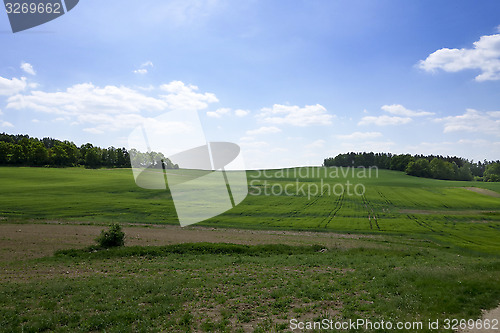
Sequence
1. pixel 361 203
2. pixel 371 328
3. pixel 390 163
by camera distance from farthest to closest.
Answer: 1. pixel 390 163
2. pixel 361 203
3. pixel 371 328

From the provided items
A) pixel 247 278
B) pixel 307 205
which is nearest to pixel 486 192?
pixel 307 205

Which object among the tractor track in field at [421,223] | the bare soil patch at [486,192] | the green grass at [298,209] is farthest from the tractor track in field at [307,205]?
the bare soil patch at [486,192]

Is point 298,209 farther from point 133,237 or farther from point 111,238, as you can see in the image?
point 111,238

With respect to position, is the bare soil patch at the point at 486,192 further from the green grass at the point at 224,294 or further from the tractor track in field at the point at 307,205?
the green grass at the point at 224,294

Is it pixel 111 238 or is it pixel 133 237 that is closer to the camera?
pixel 111 238

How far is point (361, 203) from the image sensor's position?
68.6 metres

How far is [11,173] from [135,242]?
283 ft

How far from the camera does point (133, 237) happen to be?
109ft

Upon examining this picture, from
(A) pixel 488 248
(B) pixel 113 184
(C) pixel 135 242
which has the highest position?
(B) pixel 113 184

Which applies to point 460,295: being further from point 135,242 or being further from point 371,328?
point 135,242

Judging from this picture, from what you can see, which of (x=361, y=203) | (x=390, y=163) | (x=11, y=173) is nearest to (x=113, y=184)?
(x=11, y=173)

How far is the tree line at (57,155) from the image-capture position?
355 ft

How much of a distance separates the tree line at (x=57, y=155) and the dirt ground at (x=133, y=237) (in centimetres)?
9321

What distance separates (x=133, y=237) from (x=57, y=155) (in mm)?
111645
